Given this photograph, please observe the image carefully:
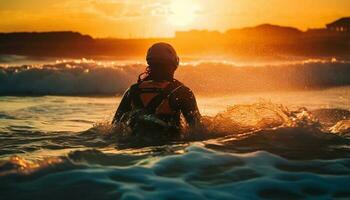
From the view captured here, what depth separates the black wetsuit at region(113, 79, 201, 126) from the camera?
711 cm

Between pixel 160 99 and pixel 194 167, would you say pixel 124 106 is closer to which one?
pixel 160 99

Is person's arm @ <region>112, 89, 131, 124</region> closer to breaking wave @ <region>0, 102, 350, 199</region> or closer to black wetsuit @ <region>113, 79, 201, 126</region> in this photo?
black wetsuit @ <region>113, 79, 201, 126</region>

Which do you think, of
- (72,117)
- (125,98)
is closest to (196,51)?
(72,117)

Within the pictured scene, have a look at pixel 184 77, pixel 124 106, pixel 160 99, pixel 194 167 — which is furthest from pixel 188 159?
pixel 184 77

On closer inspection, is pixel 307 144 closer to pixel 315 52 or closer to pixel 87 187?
pixel 87 187

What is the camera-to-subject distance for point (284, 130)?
7.15 meters

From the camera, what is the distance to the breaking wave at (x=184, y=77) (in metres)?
22.2

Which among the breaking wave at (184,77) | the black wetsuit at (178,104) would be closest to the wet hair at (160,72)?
the black wetsuit at (178,104)

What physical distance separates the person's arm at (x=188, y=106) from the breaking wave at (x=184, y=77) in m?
13.2

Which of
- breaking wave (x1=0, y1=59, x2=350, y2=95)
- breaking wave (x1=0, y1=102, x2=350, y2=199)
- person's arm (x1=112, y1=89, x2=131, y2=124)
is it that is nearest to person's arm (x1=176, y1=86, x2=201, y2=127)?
breaking wave (x1=0, y1=102, x2=350, y2=199)

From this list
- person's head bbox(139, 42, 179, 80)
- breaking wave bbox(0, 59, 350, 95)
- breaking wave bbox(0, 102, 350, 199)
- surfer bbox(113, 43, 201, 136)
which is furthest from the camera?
breaking wave bbox(0, 59, 350, 95)

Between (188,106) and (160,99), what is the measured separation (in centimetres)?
41

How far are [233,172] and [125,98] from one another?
2.65m

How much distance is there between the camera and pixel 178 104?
7.16m
